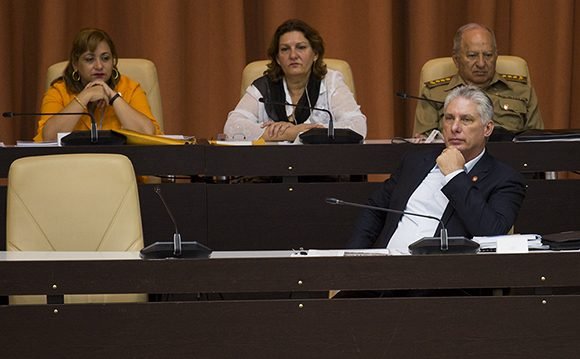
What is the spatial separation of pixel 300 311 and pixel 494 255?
0.49 metres

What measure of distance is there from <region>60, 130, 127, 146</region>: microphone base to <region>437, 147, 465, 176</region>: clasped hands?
1.20 metres

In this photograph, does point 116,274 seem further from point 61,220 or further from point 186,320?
point 61,220

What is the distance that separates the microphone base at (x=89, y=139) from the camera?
14.2 ft

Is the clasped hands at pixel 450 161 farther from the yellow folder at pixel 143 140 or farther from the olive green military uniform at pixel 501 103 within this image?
the olive green military uniform at pixel 501 103

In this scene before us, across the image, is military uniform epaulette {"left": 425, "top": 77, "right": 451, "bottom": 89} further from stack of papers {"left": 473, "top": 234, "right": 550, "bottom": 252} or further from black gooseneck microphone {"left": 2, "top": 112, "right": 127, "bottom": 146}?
stack of papers {"left": 473, "top": 234, "right": 550, "bottom": 252}

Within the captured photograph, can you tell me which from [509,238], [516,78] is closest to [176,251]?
[509,238]

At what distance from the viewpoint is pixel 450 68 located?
523cm

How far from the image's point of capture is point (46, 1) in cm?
616

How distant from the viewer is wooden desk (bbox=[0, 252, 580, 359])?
2920 millimetres

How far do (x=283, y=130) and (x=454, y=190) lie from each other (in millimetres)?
1254

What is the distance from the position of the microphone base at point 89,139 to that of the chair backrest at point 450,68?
59.3 inches

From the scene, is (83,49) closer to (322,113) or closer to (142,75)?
(142,75)

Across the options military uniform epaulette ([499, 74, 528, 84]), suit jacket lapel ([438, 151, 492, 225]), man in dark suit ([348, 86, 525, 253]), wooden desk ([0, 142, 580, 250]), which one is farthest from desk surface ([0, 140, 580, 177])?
military uniform epaulette ([499, 74, 528, 84])

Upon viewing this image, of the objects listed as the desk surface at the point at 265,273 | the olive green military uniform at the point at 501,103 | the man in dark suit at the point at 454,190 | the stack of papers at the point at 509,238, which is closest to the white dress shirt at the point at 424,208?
the man in dark suit at the point at 454,190
